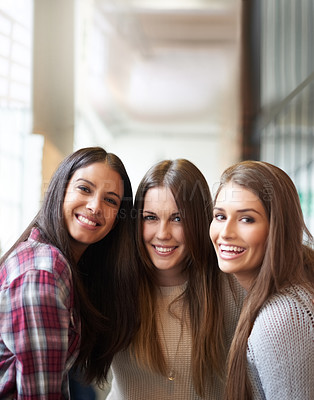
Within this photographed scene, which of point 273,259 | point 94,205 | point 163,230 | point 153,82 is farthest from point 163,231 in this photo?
point 153,82

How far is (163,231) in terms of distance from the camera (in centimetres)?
108

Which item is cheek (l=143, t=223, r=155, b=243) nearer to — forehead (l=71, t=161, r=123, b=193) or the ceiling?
forehead (l=71, t=161, r=123, b=193)

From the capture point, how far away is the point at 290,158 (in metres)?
2.32

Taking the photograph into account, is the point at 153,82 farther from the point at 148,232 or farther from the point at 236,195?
the point at 236,195

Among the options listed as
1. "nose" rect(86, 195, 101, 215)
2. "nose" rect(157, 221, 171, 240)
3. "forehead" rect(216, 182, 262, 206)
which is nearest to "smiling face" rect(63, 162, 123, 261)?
"nose" rect(86, 195, 101, 215)

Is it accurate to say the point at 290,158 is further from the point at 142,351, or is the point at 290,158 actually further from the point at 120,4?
the point at 142,351

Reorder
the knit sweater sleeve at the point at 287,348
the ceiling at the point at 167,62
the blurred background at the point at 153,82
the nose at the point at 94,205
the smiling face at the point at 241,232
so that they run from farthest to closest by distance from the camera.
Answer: the ceiling at the point at 167,62 → the blurred background at the point at 153,82 → the nose at the point at 94,205 → the smiling face at the point at 241,232 → the knit sweater sleeve at the point at 287,348

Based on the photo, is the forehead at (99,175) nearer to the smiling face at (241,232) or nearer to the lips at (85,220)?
the lips at (85,220)

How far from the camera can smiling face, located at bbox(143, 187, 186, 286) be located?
1091 millimetres

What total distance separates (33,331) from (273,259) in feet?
1.50

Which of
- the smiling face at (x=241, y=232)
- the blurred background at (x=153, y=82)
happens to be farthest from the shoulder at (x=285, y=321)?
the blurred background at (x=153, y=82)

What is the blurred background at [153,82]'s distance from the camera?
2420 millimetres

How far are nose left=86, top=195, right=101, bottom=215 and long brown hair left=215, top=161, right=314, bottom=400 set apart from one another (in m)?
0.33

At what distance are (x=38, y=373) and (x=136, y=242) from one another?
405 millimetres
